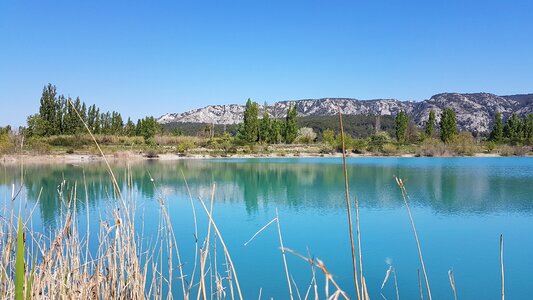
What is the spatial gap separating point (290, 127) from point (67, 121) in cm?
1933

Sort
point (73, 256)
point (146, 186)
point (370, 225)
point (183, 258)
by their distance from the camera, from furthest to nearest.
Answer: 1. point (146, 186)
2. point (370, 225)
3. point (183, 258)
4. point (73, 256)

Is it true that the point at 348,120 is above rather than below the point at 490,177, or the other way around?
above

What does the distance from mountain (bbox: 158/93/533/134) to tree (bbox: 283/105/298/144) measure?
1420 inches

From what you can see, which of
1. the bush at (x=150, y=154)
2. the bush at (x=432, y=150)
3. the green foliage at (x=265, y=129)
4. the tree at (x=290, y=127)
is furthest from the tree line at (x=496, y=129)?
the bush at (x=150, y=154)

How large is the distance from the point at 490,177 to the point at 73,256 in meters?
17.2

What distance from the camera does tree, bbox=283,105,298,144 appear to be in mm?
39312

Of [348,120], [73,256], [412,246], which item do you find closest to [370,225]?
[412,246]

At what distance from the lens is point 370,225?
819 cm

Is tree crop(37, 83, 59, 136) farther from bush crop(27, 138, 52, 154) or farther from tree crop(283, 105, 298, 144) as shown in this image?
tree crop(283, 105, 298, 144)

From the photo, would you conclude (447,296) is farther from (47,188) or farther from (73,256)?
(47,188)

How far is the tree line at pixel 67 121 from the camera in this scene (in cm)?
3300

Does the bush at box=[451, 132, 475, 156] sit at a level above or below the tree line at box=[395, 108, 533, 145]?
below

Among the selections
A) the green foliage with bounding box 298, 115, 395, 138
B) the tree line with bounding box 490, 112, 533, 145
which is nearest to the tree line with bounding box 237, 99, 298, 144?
the tree line with bounding box 490, 112, 533, 145

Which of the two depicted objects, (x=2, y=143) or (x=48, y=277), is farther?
(x=2, y=143)
